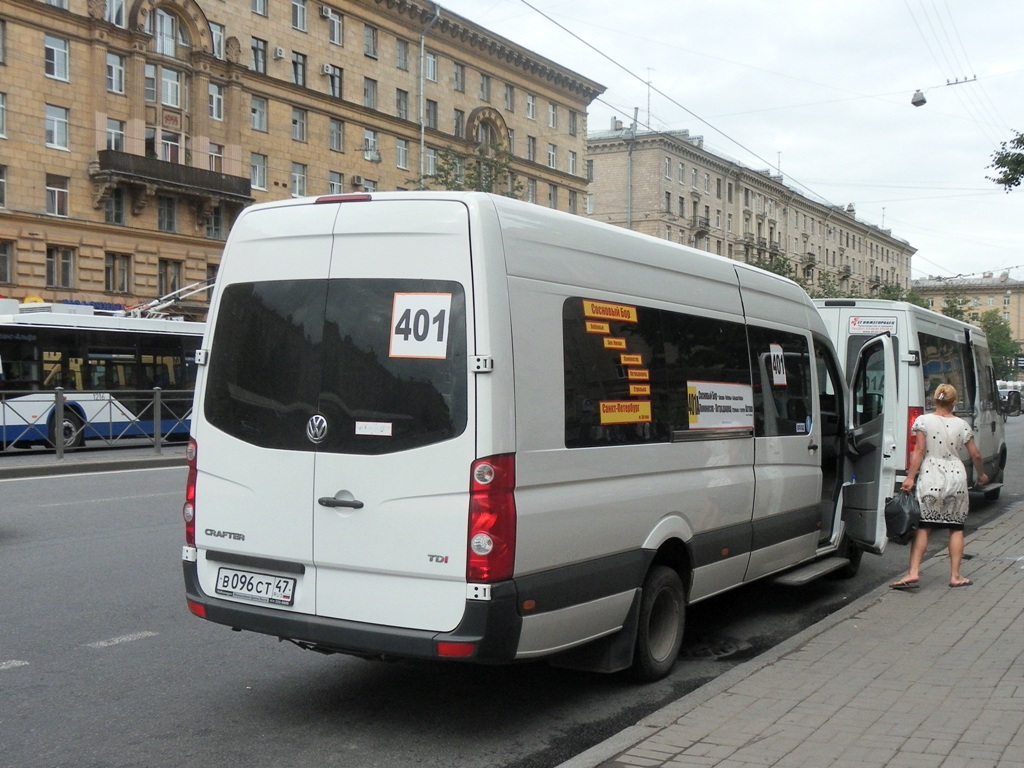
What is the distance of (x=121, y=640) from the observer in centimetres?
670

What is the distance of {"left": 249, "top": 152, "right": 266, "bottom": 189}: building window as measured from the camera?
48312mm

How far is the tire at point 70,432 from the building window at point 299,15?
33.2 meters

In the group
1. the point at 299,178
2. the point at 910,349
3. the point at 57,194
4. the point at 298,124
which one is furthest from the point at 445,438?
the point at 298,124

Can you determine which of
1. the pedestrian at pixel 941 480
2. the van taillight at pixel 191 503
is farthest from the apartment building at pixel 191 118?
the van taillight at pixel 191 503

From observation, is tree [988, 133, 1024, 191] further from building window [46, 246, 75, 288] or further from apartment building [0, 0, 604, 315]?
building window [46, 246, 75, 288]

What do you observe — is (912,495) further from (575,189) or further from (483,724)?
(575,189)

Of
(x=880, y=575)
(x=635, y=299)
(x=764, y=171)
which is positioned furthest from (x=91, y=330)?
(x=764, y=171)

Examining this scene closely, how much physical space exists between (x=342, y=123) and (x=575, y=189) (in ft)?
68.7

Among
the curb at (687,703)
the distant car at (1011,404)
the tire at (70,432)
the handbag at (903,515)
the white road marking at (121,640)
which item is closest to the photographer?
the curb at (687,703)

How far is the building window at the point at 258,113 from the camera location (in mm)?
48406

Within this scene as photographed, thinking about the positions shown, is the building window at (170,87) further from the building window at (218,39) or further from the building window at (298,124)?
the building window at (298,124)

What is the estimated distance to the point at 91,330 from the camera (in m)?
24.9

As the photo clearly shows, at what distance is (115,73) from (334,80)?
486 inches

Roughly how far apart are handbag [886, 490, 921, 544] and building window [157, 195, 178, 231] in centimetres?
3968
